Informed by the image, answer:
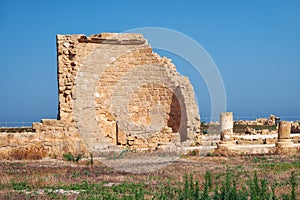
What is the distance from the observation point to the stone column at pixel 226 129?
1806 centimetres

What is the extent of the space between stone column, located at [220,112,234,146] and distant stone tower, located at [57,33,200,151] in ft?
3.76

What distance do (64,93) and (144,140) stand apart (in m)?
3.57

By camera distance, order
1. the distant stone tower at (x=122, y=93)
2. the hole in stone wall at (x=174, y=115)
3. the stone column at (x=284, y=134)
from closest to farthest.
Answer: the distant stone tower at (x=122, y=93)
the stone column at (x=284, y=134)
the hole in stone wall at (x=174, y=115)

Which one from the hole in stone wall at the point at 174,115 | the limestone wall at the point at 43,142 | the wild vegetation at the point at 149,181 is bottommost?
the wild vegetation at the point at 149,181

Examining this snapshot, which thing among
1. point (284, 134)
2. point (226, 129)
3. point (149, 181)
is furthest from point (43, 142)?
point (284, 134)

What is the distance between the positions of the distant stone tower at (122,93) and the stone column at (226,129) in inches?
45.1

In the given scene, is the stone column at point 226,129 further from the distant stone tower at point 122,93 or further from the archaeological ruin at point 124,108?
the distant stone tower at point 122,93

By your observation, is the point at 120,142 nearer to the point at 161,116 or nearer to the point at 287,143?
the point at 161,116

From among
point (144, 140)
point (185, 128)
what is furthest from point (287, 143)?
point (144, 140)

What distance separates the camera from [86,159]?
1494cm

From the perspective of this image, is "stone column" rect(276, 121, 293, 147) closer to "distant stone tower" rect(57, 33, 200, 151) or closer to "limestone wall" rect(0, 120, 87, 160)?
"distant stone tower" rect(57, 33, 200, 151)

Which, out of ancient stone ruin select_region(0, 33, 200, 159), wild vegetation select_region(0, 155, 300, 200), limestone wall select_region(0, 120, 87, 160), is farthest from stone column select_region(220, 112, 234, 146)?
limestone wall select_region(0, 120, 87, 160)

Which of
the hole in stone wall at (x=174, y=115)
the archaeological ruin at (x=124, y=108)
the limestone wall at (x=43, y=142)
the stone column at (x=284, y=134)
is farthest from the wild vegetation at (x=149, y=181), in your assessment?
the hole in stone wall at (x=174, y=115)

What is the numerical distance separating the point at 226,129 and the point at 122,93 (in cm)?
431
